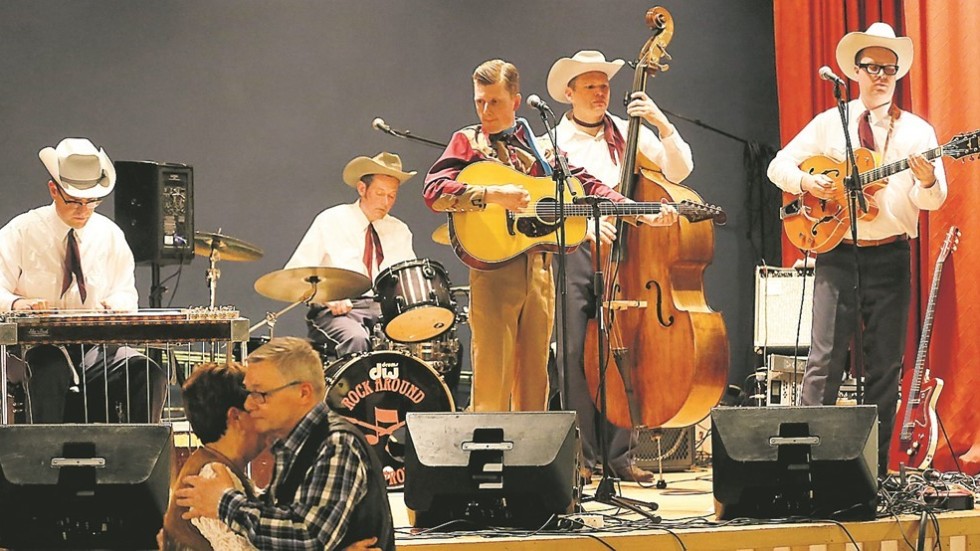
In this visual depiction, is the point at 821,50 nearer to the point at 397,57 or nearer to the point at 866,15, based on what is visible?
the point at 866,15

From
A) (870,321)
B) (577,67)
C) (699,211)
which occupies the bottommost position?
(870,321)


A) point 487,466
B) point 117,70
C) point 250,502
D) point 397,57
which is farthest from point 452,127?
point 250,502

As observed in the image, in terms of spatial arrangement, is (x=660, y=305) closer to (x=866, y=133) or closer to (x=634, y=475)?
(x=634, y=475)

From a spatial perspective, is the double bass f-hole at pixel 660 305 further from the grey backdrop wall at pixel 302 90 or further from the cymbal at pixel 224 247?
the grey backdrop wall at pixel 302 90

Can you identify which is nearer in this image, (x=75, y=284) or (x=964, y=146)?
(x=964, y=146)

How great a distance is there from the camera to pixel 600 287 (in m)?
4.29

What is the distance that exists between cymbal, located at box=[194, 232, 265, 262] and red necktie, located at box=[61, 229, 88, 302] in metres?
0.96

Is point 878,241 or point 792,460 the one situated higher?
point 878,241

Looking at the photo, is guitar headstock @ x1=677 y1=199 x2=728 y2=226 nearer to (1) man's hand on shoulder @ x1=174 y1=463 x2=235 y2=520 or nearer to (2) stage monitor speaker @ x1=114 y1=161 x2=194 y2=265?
(1) man's hand on shoulder @ x1=174 y1=463 x2=235 y2=520

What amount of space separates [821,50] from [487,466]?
461cm

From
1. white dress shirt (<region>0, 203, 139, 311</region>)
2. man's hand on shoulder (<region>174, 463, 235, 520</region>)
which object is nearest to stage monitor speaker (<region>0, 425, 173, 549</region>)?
man's hand on shoulder (<region>174, 463, 235, 520</region>)

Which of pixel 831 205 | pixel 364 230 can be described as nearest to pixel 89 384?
pixel 364 230

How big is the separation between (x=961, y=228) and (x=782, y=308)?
1.26 m

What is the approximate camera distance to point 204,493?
116 inches
